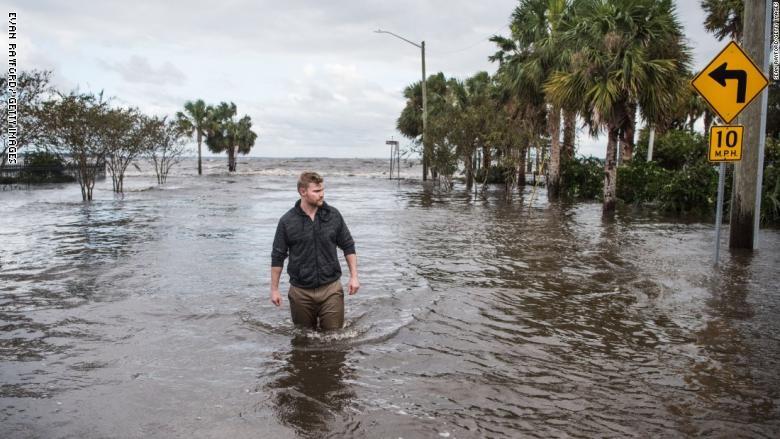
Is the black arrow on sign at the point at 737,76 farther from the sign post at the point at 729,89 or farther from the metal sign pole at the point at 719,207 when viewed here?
the metal sign pole at the point at 719,207

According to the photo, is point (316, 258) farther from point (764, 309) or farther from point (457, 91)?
point (457, 91)

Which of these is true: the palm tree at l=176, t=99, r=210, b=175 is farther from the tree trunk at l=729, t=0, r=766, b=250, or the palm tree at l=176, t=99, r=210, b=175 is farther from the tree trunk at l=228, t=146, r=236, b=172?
the tree trunk at l=729, t=0, r=766, b=250

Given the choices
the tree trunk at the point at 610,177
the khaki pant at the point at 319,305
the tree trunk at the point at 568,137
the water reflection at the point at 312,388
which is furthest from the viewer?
the tree trunk at the point at 568,137

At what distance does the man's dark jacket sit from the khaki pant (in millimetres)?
92

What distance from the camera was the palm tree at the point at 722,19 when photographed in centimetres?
2869

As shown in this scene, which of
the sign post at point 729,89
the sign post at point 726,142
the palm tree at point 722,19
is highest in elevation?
the palm tree at point 722,19

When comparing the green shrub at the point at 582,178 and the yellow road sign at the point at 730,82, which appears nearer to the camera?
the yellow road sign at the point at 730,82

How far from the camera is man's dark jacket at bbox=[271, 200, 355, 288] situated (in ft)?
18.8

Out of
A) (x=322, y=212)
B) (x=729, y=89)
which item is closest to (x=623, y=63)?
(x=729, y=89)

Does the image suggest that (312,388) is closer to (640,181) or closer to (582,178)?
(640,181)

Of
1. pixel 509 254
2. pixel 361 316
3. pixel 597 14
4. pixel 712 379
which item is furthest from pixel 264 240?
pixel 597 14

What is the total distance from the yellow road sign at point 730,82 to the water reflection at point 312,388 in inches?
297

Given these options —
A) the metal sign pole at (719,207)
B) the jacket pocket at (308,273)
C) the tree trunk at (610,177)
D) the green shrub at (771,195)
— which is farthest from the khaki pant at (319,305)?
the tree trunk at (610,177)

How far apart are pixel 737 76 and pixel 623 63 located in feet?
26.7
